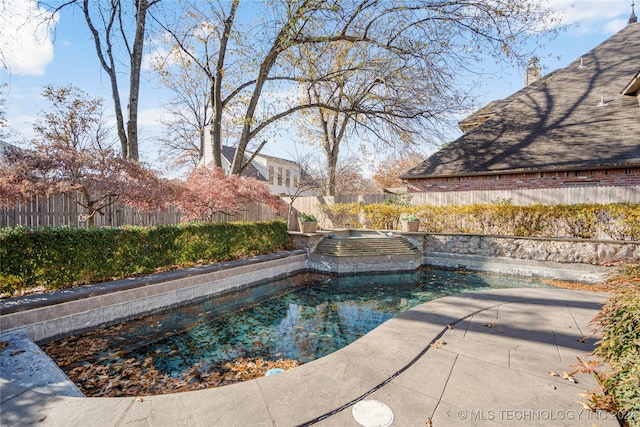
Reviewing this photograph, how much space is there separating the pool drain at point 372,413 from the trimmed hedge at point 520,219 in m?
9.76

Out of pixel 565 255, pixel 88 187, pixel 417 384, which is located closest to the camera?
pixel 417 384

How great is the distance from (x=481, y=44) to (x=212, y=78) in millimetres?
9740

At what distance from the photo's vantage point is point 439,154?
14344mm

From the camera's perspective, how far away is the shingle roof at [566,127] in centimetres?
1056

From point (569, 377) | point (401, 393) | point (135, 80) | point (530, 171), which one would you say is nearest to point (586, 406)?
point (569, 377)

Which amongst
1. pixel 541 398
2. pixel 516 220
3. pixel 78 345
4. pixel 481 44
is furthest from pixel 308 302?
pixel 481 44

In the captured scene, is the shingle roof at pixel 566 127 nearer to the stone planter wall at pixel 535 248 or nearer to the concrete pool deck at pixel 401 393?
the stone planter wall at pixel 535 248

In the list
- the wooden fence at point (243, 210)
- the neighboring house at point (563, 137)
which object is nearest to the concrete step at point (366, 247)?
the wooden fence at point (243, 210)

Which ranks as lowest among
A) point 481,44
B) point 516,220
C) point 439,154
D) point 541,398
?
point 541,398

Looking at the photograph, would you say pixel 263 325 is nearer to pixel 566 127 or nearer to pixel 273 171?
pixel 566 127

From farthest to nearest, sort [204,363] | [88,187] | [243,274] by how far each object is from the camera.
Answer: [243,274] → [88,187] → [204,363]

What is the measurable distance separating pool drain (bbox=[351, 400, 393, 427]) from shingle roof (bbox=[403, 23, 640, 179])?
1176 centimetres

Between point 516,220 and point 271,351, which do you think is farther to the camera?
point 516,220

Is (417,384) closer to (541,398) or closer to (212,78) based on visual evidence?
(541,398)
